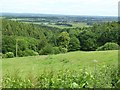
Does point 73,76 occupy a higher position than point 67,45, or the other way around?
point 73,76

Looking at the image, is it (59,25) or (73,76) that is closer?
(73,76)

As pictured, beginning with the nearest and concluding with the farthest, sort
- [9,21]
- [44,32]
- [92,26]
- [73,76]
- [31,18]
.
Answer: [73,76]
[92,26]
[9,21]
[44,32]
[31,18]

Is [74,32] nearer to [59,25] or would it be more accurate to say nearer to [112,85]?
[59,25]

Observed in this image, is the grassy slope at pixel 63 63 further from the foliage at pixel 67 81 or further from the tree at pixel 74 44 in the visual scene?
the tree at pixel 74 44

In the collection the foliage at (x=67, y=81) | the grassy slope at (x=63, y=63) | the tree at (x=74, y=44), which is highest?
the foliage at (x=67, y=81)

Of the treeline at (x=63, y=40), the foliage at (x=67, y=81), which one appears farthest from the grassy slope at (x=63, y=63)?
the treeline at (x=63, y=40)

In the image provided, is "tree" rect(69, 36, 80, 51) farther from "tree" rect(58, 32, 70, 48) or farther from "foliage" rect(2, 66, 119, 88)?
"foliage" rect(2, 66, 119, 88)

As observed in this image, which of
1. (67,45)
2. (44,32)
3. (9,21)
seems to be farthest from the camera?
(44,32)

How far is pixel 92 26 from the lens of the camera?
4175 cm

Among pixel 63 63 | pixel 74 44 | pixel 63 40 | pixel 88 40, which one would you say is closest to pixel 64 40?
pixel 63 40

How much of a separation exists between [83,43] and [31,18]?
22.0m

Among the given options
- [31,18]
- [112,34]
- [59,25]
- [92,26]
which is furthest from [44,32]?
[112,34]

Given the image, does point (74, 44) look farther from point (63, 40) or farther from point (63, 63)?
point (63, 63)

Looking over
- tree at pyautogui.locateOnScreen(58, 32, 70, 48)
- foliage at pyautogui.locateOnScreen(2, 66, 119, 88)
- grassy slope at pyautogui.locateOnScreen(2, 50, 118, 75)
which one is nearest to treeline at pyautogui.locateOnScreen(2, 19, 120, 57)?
tree at pyautogui.locateOnScreen(58, 32, 70, 48)
